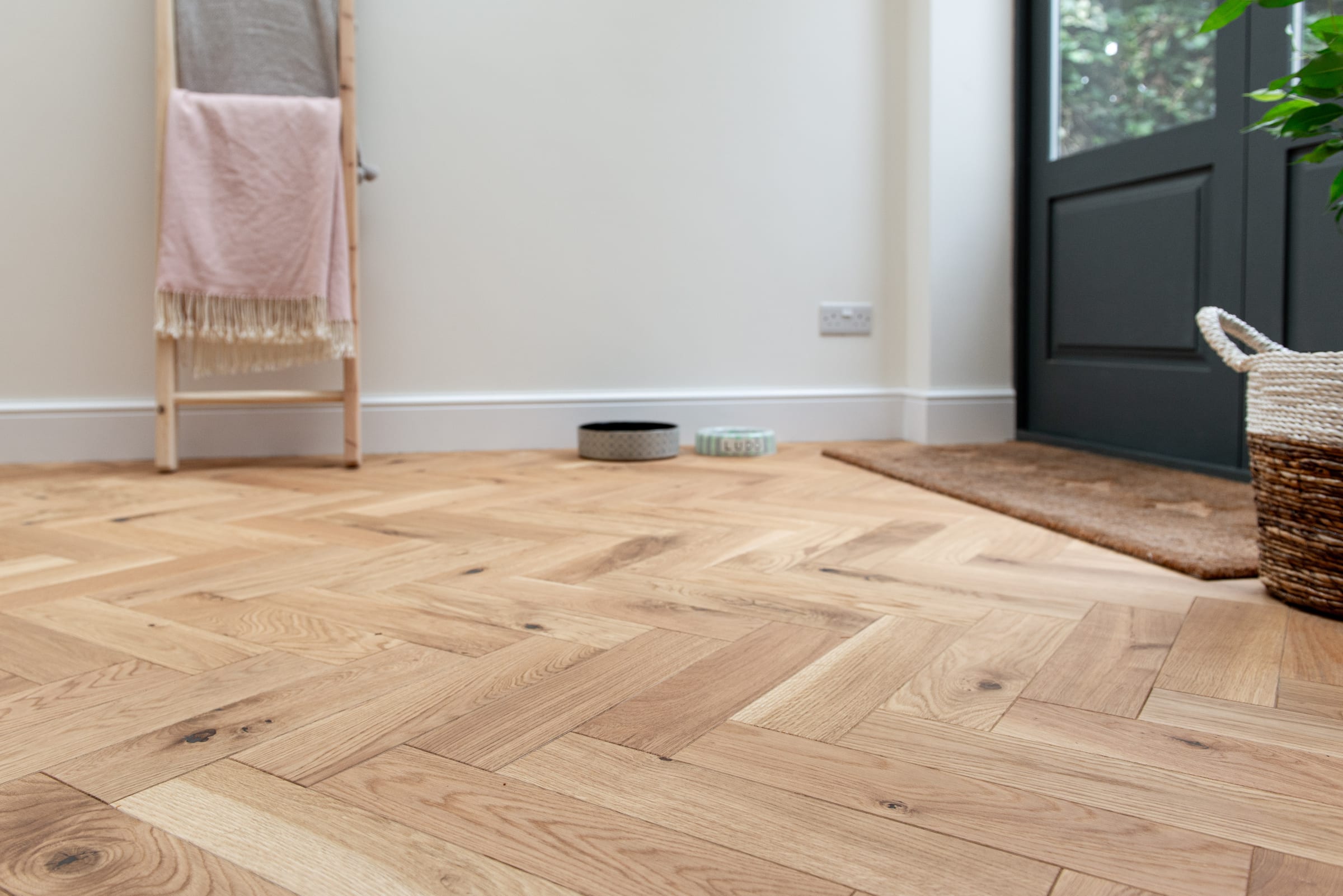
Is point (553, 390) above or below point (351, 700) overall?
above

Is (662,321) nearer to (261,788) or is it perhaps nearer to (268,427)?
(268,427)

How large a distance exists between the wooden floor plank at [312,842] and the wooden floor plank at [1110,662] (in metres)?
0.43

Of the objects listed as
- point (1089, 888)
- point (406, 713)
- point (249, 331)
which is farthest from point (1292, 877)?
point (249, 331)

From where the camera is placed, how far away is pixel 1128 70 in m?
2.12

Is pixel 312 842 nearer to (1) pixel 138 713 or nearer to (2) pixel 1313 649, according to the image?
(1) pixel 138 713

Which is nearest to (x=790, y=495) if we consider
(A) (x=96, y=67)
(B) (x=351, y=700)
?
(B) (x=351, y=700)

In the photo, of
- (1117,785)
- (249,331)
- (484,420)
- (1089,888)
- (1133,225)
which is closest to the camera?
(1089,888)

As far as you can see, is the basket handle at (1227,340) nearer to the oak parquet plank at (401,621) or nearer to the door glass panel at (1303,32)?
the oak parquet plank at (401,621)

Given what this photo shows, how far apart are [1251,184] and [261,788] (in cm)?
187

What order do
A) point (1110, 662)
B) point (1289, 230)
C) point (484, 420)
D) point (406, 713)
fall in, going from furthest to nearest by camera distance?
point (484, 420) → point (1289, 230) → point (1110, 662) → point (406, 713)

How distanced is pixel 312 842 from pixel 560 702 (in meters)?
0.23

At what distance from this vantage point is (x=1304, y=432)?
0.93m

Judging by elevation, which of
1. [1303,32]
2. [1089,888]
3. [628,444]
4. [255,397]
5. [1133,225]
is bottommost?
[1089,888]

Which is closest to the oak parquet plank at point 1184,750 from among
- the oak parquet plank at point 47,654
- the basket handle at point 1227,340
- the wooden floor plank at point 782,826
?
the wooden floor plank at point 782,826
